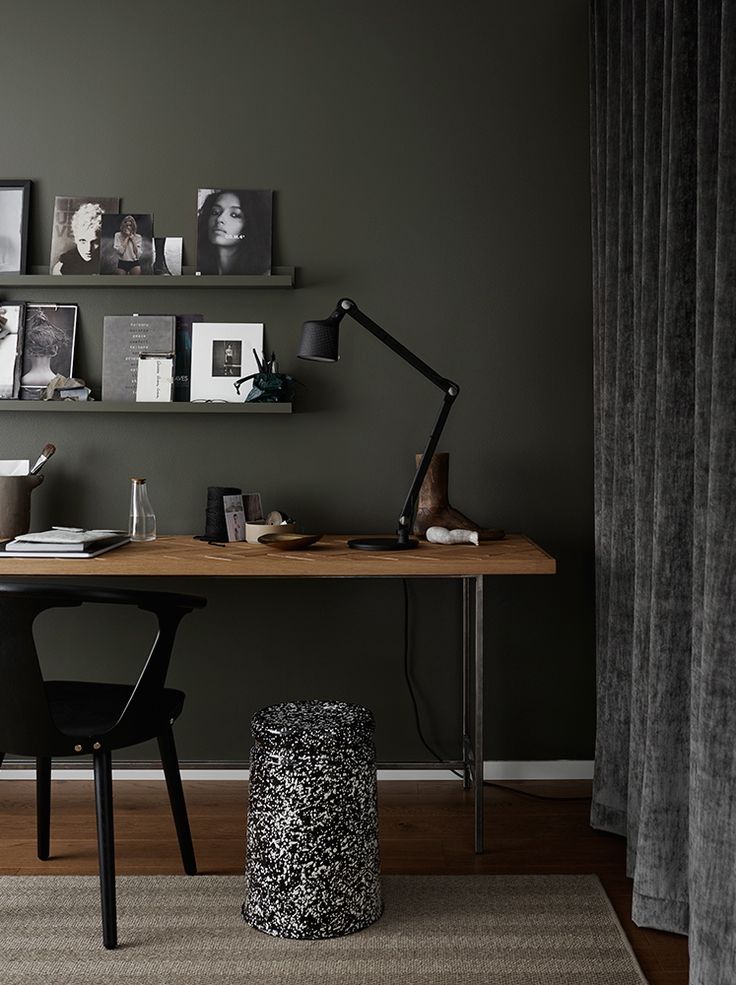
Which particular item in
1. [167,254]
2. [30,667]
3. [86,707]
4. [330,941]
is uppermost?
[167,254]

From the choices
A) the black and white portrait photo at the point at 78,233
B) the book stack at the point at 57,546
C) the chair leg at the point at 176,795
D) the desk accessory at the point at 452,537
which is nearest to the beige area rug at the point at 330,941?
the chair leg at the point at 176,795

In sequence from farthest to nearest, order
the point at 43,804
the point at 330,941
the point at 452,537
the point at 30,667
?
the point at 452,537
the point at 43,804
the point at 330,941
the point at 30,667

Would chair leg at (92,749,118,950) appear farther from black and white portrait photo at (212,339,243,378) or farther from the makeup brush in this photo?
black and white portrait photo at (212,339,243,378)

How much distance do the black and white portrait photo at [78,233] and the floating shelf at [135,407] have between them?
1.44 feet

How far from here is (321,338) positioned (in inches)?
107

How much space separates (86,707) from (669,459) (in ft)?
4.57

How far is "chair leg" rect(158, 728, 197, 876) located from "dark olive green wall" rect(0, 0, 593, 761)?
774 millimetres

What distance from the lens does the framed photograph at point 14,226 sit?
123 inches

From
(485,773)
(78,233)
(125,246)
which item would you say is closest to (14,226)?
(78,233)

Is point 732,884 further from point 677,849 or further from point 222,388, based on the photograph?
point 222,388

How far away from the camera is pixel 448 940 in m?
2.09

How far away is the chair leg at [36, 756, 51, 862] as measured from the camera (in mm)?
2457

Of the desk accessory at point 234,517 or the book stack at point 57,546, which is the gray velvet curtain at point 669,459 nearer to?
the desk accessory at point 234,517

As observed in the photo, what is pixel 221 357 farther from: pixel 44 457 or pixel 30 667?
pixel 30 667
